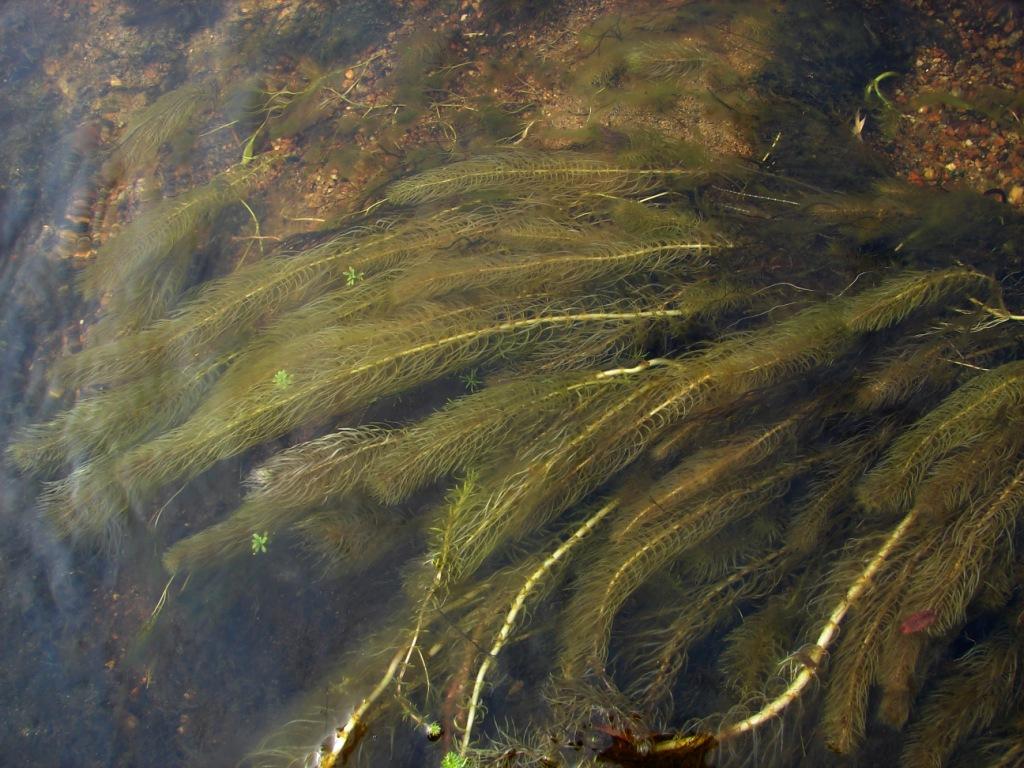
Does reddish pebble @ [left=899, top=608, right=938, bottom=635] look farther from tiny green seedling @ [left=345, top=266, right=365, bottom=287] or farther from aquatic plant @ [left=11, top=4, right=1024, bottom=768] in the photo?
tiny green seedling @ [left=345, top=266, right=365, bottom=287]

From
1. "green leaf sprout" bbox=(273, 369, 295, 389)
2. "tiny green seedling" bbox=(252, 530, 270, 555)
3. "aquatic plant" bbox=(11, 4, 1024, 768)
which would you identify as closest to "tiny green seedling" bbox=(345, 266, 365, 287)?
"aquatic plant" bbox=(11, 4, 1024, 768)

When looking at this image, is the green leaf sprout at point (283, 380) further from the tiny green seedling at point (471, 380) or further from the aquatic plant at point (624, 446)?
the tiny green seedling at point (471, 380)

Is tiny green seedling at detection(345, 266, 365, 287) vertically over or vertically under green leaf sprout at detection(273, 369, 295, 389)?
over

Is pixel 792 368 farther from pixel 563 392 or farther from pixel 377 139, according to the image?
pixel 377 139

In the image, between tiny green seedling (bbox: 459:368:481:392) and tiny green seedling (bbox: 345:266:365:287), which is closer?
tiny green seedling (bbox: 459:368:481:392)

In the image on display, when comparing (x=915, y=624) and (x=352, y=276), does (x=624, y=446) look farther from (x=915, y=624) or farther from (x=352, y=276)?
(x=352, y=276)

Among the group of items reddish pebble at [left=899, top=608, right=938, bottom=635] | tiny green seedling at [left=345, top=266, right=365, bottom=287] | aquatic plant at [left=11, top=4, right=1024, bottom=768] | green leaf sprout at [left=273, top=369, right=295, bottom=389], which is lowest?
reddish pebble at [left=899, top=608, right=938, bottom=635]

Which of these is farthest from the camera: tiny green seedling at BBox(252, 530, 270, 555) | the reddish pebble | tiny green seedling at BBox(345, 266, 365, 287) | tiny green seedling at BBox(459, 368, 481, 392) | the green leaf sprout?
tiny green seedling at BBox(345, 266, 365, 287)
